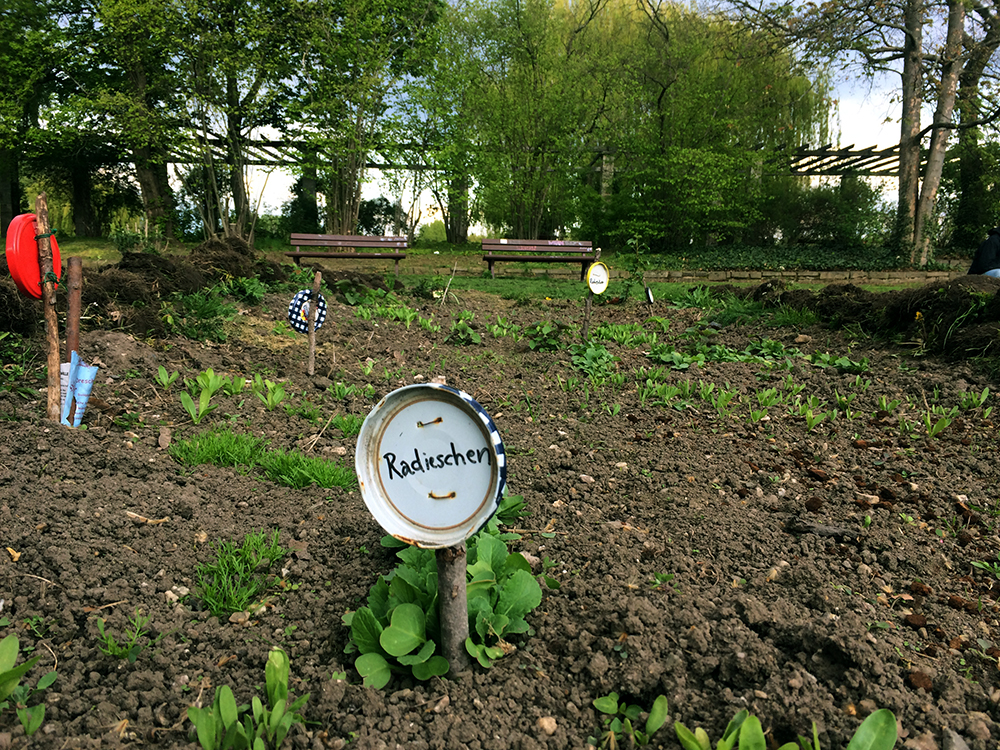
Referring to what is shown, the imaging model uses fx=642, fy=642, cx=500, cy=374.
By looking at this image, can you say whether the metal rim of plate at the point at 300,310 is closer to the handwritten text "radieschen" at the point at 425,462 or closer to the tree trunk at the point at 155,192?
the handwritten text "radieschen" at the point at 425,462

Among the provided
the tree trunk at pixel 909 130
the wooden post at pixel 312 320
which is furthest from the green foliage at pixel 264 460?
the tree trunk at pixel 909 130

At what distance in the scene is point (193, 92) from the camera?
13422mm

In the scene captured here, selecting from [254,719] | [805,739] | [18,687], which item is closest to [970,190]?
[805,739]

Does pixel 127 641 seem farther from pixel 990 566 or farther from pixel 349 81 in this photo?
pixel 349 81

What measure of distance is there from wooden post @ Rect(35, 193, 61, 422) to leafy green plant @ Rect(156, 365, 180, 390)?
0.70m

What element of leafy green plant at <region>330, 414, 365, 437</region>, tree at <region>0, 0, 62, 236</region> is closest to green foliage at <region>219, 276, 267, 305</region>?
leafy green plant at <region>330, 414, 365, 437</region>

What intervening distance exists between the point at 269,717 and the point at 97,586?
0.94 meters

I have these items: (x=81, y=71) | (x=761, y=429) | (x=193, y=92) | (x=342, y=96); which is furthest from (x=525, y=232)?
(x=761, y=429)

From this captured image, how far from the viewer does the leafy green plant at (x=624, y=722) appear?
1614mm

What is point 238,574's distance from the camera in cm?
229

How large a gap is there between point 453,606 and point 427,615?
0.57 feet

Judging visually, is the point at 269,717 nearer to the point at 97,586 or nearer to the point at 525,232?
the point at 97,586

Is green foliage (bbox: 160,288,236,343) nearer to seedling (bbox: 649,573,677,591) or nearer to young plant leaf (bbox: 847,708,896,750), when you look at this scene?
seedling (bbox: 649,573,677,591)

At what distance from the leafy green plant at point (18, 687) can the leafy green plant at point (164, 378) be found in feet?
7.98
